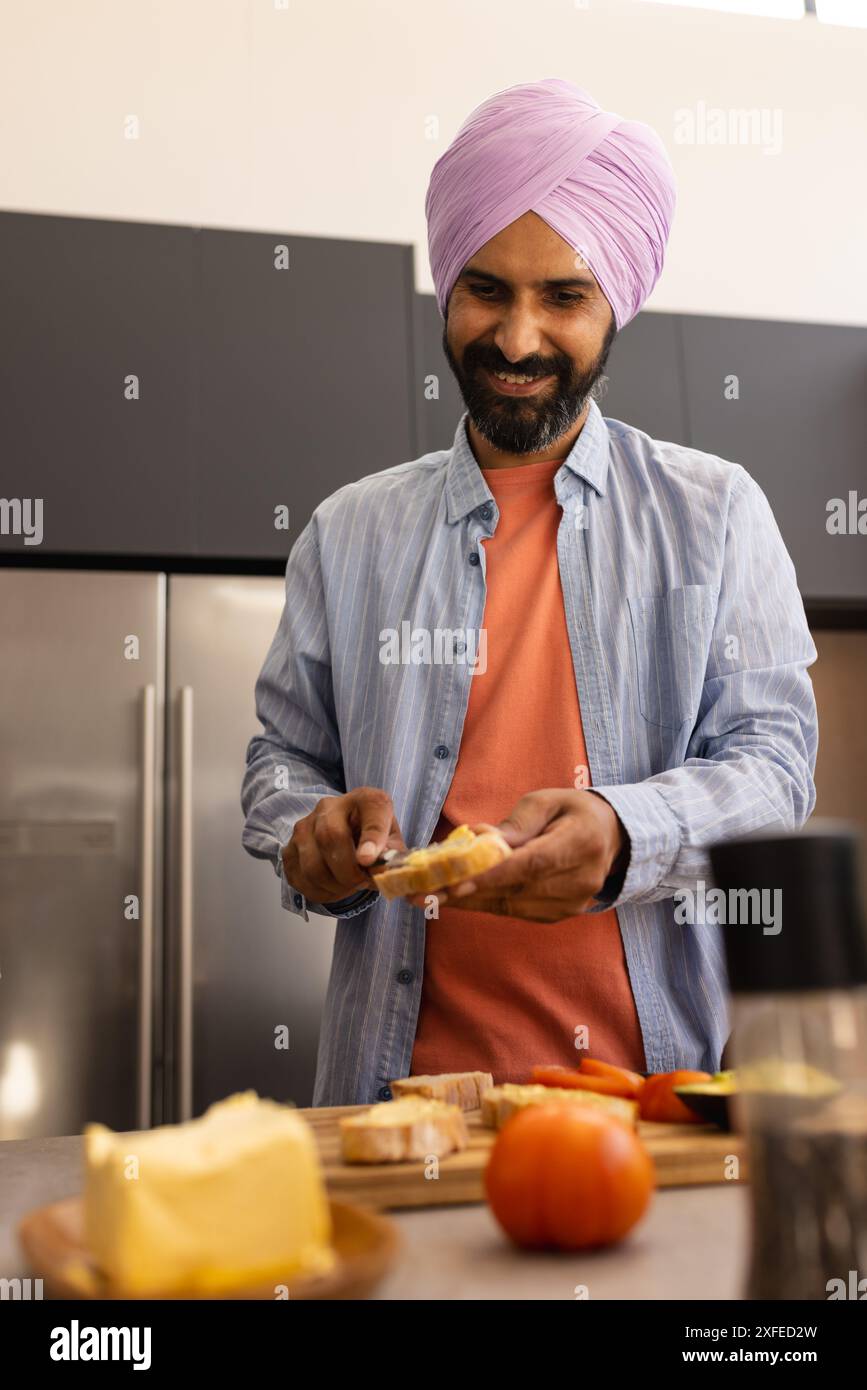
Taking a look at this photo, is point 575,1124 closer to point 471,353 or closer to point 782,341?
point 471,353

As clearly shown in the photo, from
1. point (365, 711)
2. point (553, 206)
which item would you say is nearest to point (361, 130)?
point (553, 206)

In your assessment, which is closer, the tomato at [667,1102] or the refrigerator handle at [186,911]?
the tomato at [667,1102]

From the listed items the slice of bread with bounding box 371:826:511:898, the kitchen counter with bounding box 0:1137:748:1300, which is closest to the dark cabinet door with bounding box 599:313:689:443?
the slice of bread with bounding box 371:826:511:898

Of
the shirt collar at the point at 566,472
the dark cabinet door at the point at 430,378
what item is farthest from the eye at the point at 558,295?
the dark cabinet door at the point at 430,378

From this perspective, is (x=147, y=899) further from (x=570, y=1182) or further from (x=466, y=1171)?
(x=570, y=1182)

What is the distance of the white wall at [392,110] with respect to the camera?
304 centimetres

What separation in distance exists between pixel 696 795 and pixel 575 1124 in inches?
21.1

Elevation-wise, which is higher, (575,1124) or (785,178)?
(785,178)

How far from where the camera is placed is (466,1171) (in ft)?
2.58

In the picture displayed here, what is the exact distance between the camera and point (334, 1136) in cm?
95

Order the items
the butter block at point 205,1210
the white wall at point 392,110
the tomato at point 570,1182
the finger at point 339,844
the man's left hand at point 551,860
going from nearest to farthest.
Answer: the butter block at point 205,1210
the tomato at point 570,1182
the man's left hand at point 551,860
the finger at point 339,844
the white wall at point 392,110

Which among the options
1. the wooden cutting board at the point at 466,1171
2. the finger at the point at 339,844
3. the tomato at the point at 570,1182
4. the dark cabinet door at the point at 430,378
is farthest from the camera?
the dark cabinet door at the point at 430,378

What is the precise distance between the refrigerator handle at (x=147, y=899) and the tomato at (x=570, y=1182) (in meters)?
1.77

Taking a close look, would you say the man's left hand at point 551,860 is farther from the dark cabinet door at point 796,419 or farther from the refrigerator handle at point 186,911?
the dark cabinet door at point 796,419
